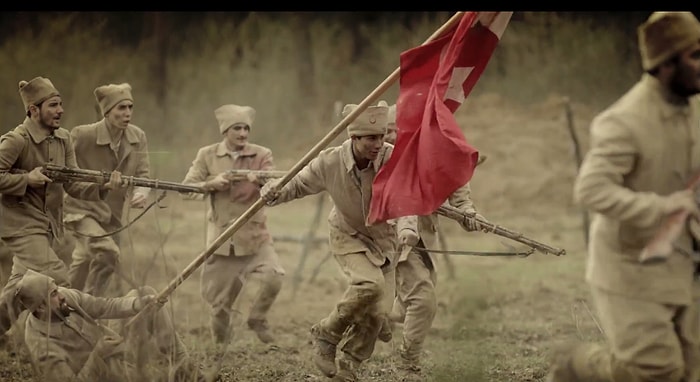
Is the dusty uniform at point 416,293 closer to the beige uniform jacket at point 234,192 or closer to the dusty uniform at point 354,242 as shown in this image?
the dusty uniform at point 354,242

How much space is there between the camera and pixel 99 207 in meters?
11.2

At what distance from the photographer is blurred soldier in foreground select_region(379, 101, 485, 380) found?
10422 millimetres

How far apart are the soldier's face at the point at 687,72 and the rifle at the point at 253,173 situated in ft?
14.5

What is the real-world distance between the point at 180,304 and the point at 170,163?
3.69 ft

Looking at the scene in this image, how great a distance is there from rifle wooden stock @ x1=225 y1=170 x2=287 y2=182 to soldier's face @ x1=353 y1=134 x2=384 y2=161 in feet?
6.46

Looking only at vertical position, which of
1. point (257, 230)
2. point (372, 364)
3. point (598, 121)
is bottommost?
point (372, 364)

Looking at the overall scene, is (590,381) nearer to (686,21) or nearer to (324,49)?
(686,21)

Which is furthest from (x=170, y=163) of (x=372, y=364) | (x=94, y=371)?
(x=94, y=371)

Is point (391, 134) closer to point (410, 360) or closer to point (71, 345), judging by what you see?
→ point (410, 360)

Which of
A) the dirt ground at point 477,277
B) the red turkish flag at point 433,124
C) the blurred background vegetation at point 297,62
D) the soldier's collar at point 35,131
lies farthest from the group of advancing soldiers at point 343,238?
the blurred background vegetation at point 297,62

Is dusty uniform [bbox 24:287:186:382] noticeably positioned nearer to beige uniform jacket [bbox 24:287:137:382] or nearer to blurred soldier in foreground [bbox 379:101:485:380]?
beige uniform jacket [bbox 24:287:137:382]

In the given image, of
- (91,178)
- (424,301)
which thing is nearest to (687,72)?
(424,301)

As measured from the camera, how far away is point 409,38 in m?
18.7

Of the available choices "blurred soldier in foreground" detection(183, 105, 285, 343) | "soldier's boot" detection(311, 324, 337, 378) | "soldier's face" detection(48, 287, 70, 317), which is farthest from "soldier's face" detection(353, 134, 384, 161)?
"blurred soldier in foreground" detection(183, 105, 285, 343)
